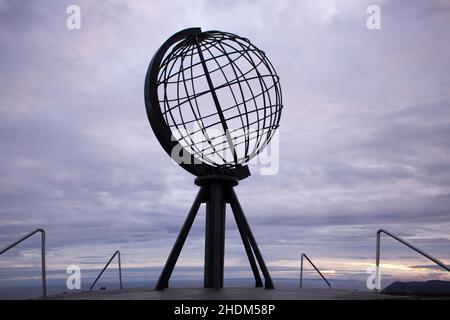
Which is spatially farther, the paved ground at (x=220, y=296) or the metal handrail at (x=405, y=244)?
the paved ground at (x=220, y=296)

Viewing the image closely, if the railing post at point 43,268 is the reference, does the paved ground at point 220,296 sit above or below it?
below

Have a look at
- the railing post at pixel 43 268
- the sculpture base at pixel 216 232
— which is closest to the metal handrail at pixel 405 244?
the sculpture base at pixel 216 232

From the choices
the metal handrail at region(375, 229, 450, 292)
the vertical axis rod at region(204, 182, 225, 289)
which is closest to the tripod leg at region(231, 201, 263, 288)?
the vertical axis rod at region(204, 182, 225, 289)

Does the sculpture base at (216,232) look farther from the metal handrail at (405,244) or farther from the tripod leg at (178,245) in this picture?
the metal handrail at (405,244)

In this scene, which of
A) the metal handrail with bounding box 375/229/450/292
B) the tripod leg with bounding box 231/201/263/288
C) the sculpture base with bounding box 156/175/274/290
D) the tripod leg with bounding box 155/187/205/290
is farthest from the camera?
the tripod leg with bounding box 231/201/263/288

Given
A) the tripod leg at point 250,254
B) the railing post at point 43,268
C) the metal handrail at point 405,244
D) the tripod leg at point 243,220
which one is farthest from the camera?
the tripod leg at point 250,254

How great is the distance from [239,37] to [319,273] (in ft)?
25.6

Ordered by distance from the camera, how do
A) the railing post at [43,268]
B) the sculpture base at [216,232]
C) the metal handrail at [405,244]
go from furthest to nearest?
1. the sculpture base at [216,232]
2. the railing post at [43,268]
3. the metal handrail at [405,244]

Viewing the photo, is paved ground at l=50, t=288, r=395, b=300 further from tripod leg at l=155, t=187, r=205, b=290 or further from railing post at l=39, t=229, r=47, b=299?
tripod leg at l=155, t=187, r=205, b=290

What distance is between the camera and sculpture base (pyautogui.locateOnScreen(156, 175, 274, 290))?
1307cm

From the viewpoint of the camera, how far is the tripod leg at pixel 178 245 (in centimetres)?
1279

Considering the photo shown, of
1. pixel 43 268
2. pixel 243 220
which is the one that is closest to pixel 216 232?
pixel 243 220

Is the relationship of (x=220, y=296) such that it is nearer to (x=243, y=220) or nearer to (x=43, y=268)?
(x=43, y=268)
